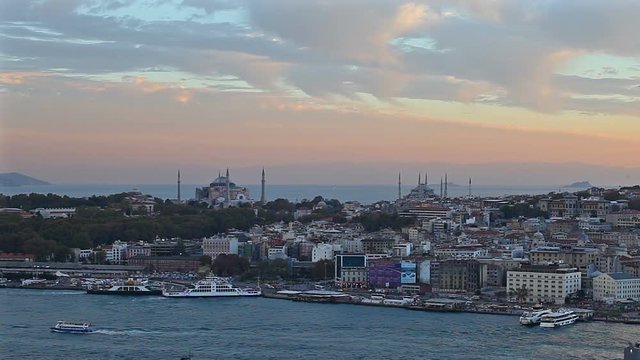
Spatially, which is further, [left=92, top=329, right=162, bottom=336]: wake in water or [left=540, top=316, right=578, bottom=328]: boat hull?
[left=540, top=316, right=578, bottom=328]: boat hull

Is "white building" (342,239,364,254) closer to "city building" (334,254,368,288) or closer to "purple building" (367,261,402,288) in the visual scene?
"city building" (334,254,368,288)

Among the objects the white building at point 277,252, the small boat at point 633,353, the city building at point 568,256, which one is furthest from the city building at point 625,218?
the small boat at point 633,353

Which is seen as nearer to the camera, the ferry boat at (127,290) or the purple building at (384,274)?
the ferry boat at (127,290)

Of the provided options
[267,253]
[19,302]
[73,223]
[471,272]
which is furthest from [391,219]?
[19,302]

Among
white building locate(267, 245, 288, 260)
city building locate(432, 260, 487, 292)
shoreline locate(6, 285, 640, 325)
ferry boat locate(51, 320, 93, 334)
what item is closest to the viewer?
ferry boat locate(51, 320, 93, 334)

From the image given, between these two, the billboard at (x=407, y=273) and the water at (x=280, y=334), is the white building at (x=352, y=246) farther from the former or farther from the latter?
the water at (x=280, y=334)

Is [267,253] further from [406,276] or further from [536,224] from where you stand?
[536,224]

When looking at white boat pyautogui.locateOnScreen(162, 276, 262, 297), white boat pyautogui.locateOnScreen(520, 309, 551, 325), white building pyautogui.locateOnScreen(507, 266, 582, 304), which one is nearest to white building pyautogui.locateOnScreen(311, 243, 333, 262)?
white boat pyautogui.locateOnScreen(162, 276, 262, 297)
